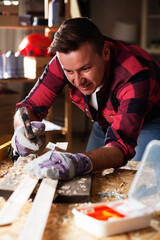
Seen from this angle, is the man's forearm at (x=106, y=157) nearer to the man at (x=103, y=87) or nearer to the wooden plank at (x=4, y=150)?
the man at (x=103, y=87)

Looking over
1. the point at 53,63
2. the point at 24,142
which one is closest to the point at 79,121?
the point at 53,63

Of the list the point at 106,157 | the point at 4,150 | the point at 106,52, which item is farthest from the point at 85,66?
the point at 4,150

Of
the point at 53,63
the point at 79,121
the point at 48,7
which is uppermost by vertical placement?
the point at 48,7

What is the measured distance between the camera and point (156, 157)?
3.94ft

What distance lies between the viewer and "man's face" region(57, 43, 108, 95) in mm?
1504

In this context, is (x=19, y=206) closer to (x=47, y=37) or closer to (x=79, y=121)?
(x=47, y=37)

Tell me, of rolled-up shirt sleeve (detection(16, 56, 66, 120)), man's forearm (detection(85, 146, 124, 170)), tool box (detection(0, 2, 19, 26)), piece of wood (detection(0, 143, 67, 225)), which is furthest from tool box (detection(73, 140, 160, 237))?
tool box (detection(0, 2, 19, 26))

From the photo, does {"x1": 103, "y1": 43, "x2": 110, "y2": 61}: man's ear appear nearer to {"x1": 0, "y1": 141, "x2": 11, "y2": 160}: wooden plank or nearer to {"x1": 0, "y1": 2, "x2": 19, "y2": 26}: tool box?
{"x1": 0, "y1": 141, "x2": 11, "y2": 160}: wooden plank

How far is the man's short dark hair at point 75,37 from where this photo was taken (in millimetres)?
1505

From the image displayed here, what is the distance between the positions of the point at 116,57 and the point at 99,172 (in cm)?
56

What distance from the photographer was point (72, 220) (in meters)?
1.07

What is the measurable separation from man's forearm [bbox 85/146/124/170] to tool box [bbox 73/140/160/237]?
0.27m

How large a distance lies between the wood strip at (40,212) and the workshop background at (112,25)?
3.62 metres

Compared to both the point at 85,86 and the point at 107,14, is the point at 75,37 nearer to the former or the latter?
the point at 85,86
